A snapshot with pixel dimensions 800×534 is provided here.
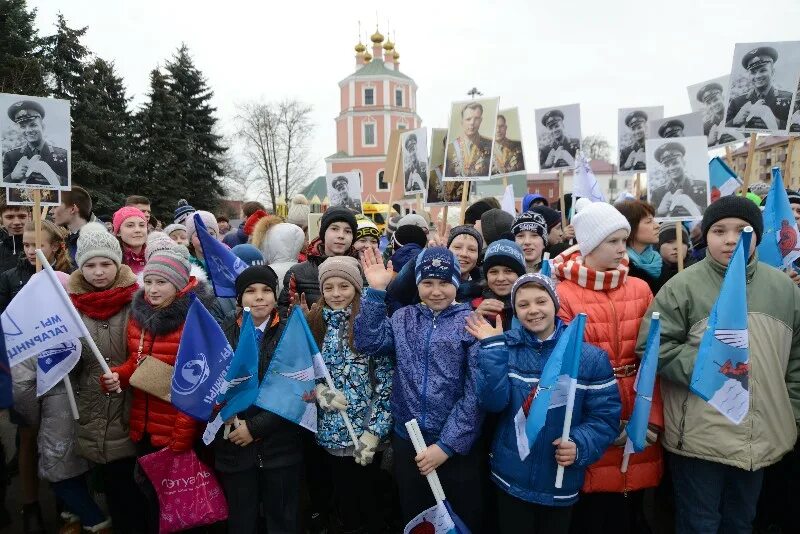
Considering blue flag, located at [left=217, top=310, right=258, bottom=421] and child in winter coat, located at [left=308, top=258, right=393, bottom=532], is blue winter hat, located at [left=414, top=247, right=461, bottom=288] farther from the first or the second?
blue flag, located at [left=217, top=310, right=258, bottom=421]

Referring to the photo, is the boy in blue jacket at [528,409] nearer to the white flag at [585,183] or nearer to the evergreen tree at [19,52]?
the white flag at [585,183]

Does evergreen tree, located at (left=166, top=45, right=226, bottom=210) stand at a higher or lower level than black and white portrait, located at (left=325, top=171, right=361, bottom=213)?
higher

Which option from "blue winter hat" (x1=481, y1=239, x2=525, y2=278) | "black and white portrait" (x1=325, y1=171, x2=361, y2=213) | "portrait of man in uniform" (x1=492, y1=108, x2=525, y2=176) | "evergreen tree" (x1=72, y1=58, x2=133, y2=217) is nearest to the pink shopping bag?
"blue winter hat" (x1=481, y1=239, x2=525, y2=278)

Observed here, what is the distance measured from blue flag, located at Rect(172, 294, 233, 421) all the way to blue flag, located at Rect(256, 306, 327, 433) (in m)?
0.27

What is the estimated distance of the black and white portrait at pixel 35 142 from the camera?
15.0ft

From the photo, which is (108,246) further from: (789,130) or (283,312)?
(789,130)

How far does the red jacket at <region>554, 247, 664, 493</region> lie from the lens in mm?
2953

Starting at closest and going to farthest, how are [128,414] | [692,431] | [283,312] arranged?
[692,431] → [128,414] → [283,312]

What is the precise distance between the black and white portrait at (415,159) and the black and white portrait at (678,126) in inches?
117

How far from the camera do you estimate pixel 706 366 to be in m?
2.62

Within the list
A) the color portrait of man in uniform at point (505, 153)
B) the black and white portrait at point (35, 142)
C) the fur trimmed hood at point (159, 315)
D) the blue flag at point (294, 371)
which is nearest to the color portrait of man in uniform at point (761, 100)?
the color portrait of man in uniform at point (505, 153)

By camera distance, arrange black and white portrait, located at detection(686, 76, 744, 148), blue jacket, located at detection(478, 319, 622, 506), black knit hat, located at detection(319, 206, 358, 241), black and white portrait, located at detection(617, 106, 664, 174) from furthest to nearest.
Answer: black and white portrait, located at detection(617, 106, 664, 174), black and white portrait, located at detection(686, 76, 744, 148), black knit hat, located at detection(319, 206, 358, 241), blue jacket, located at detection(478, 319, 622, 506)

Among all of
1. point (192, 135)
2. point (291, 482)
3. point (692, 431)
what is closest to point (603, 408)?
point (692, 431)

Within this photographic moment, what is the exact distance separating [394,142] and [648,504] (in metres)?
7.32
